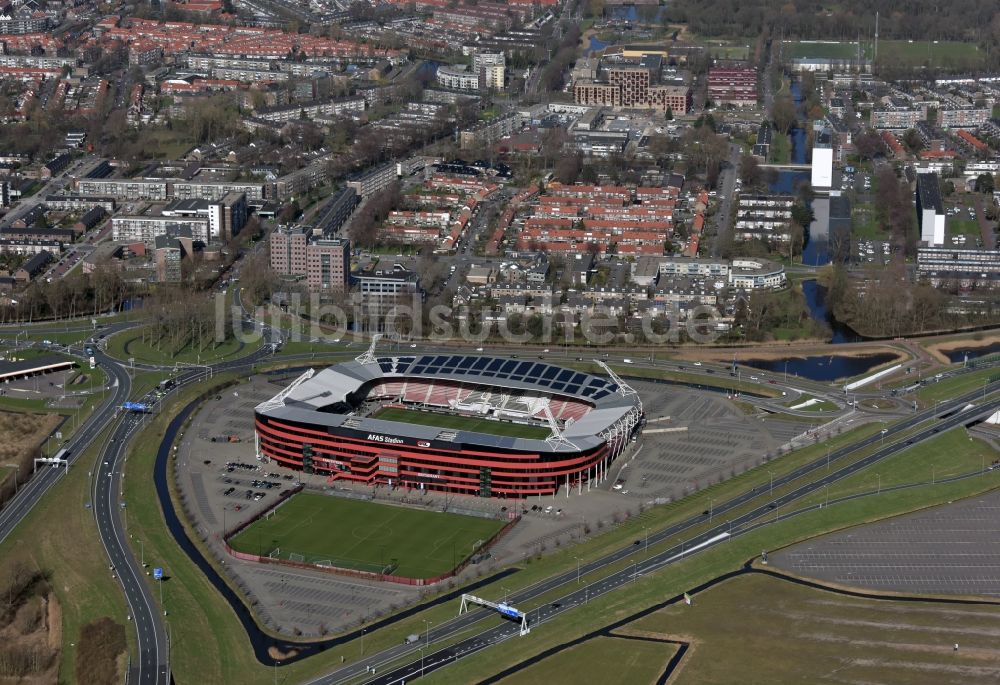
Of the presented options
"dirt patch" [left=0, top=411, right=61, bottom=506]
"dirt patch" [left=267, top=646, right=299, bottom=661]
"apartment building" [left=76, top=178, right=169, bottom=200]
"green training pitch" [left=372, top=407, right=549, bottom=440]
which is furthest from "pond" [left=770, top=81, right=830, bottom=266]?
"dirt patch" [left=267, top=646, right=299, bottom=661]

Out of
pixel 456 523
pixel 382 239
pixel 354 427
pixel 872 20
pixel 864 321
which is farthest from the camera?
pixel 872 20

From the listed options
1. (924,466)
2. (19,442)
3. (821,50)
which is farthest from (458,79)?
(924,466)

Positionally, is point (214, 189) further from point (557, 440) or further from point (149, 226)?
point (557, 440)

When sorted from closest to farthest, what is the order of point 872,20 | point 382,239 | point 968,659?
point 968,659 → point 382,239 → point 872,20

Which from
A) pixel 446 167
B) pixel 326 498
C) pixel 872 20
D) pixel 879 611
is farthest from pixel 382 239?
pixel 872 20

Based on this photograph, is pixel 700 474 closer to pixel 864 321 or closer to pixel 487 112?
pixel 864 321

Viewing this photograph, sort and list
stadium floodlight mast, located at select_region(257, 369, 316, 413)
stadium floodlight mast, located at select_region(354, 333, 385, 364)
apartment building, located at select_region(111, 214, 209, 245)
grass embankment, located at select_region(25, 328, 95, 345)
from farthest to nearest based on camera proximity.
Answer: apartment building, located at select_region(111, 214, 209, 245) → grass embankment, located at select_region(25, 328, 95, 345) → stadium floodlight mast, located at select_region(354, 333, 385, 364) → stadium floodlight mast, located at select_region(257, 369, 316, 413)

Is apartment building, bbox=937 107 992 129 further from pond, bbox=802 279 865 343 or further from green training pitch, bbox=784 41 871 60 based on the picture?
pond, bbox=802 279 865 343
